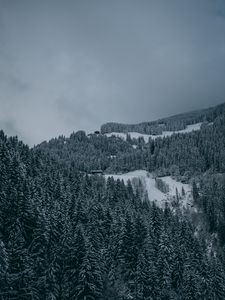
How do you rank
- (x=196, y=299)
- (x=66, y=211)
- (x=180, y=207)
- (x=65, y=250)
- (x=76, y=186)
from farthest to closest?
(x=180, y=207)
(x=76, y=186)
(x=66, y=211)
(x=196, y=299)
(x=65, y=250)

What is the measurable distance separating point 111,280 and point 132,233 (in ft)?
38.7

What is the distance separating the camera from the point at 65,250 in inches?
2121

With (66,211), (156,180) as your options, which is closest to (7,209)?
(66,211)

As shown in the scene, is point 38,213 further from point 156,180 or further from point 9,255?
point 156,180

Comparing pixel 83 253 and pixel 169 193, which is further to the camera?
pixel 169 193

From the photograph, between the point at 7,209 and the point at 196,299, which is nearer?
the point at 7,209

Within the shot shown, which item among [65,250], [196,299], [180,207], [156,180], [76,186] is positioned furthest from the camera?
[156,180]

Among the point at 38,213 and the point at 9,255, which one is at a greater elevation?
the point at 38,213

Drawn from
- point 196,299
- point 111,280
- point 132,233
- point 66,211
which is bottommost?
point 196,299

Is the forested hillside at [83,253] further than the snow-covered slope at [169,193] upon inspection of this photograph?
No

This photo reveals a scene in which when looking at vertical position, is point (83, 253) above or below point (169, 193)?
below

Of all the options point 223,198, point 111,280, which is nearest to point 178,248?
point 111,280

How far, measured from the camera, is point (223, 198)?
487 ft

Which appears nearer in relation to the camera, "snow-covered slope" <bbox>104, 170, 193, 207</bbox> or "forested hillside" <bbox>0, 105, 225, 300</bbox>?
"forested hillside" <bbox>0, 105, 225, 300</bbox>
